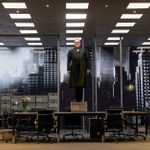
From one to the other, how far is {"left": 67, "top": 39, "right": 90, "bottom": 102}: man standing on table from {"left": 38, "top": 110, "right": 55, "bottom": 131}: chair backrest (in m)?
1.09

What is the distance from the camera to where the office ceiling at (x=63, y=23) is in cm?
1296

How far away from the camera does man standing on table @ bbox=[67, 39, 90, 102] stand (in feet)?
37.3

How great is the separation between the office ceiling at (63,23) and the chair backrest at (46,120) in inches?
146

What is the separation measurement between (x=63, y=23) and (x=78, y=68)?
14.6ft

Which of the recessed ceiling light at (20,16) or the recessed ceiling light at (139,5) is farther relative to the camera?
the recessed ceiling light at (20,16)

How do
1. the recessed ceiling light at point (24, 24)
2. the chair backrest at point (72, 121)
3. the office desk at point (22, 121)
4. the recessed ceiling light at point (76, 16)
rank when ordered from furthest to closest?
the recessed ceiling light at point (24, 24) < the recessed ceiling light at point (76, 16) < the chair backrest at point (72, 121) < the office desk at point (22, 121)

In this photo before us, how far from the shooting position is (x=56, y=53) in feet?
62.0

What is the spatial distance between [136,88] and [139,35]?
3.09m

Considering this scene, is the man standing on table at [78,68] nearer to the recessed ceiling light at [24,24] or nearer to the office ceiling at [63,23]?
the office ceiling at [63,23]

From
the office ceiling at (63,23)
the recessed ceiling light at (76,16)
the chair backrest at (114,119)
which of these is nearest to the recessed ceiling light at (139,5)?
the office ceiling at (63,23)

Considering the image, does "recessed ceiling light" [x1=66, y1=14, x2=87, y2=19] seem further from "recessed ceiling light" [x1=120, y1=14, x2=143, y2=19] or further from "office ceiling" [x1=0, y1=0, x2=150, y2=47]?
"recessed ceiling light" [x1=120, y1=14, x2=143, y2=19]

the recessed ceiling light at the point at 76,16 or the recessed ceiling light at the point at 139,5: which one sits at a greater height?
the recessed ceiling light at the point at 139,5

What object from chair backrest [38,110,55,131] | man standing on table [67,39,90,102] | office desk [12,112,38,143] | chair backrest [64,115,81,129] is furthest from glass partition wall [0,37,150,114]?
chair backrest [38,110,55,131]

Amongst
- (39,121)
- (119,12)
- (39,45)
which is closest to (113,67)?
(39,45)
